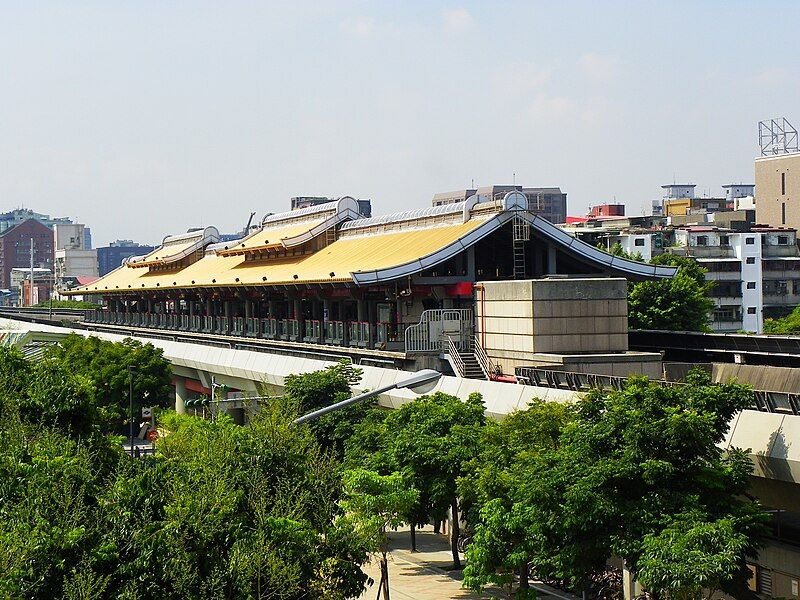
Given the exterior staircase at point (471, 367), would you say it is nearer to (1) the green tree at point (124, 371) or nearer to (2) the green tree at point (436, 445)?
(2) the green tree at point (436, 445)

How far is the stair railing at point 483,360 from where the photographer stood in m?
48.8

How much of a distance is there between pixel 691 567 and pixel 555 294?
72.1ft

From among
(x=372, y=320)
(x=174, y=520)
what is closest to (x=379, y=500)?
(x=174, y=520)

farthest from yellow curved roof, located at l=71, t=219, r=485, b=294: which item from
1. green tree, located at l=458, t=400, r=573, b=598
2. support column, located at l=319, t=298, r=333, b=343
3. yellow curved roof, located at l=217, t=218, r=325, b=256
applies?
green tree, located at l=458, t=400, r=573, b=598

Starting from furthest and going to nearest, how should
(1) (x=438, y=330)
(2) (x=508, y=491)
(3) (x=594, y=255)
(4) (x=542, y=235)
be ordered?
1. (3) (x=594, y=255)
2. (4) (x=542, y=235)
3. (1) (x=438, y=330)
4. (2) (x=508, y=491)

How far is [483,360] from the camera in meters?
50.0

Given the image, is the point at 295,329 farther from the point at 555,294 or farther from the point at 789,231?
the point at 789,231

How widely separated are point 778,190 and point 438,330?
114 m

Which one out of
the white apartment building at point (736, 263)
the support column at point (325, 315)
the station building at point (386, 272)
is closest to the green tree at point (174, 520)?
the station building at point (386, 272)

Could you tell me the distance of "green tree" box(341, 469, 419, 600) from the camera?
114 feet

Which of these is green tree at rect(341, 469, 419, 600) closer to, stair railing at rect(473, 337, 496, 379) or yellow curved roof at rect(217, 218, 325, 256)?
stair railing at rect(473, 337, 496, 379)

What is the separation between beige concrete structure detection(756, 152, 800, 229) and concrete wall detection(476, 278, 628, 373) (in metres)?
114

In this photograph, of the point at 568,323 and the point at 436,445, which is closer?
the point at 436,445

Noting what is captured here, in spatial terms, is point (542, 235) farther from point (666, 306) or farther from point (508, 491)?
point (666, 306)
